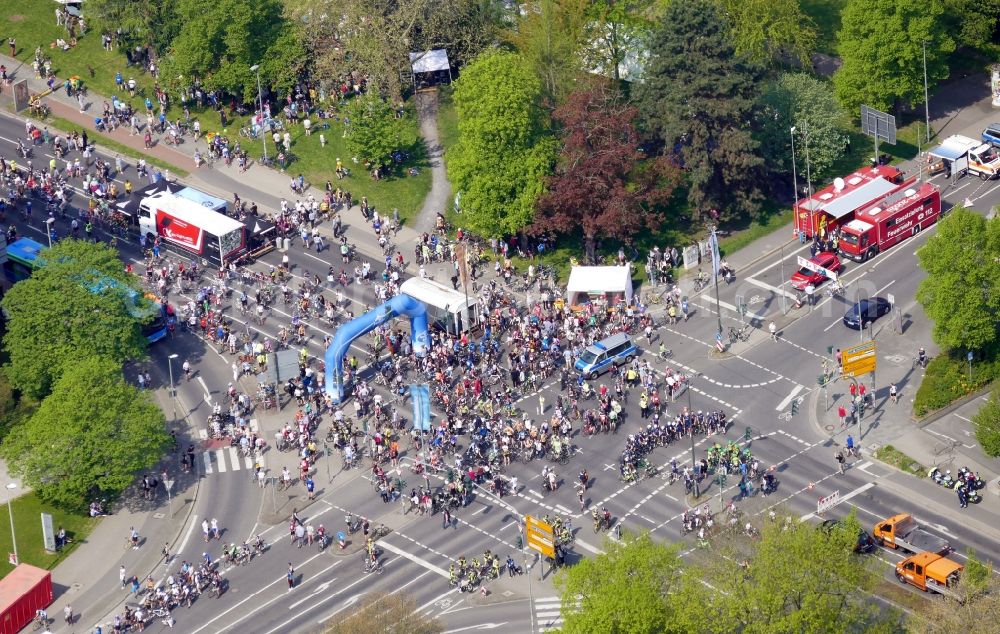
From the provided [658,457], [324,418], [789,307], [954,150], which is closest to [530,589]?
[658,457]

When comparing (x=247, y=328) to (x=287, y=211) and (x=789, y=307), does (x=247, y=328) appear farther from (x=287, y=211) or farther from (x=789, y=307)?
(x=789, y=307)

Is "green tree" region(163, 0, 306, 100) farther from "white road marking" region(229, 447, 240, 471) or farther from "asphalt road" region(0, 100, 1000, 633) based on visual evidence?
"white road marking" region(229, 447, 240, 471)

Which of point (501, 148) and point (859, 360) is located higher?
point (501, 148)

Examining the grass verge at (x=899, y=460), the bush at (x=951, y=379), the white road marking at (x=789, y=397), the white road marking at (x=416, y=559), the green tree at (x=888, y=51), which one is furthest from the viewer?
the green tree at (x=888, y=51)

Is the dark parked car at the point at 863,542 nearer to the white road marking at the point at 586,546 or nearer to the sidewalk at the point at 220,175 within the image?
the white road marking at the point at 586,546

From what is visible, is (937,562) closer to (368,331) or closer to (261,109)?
(368,331)

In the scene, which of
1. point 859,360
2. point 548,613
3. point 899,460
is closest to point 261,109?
point 859,360

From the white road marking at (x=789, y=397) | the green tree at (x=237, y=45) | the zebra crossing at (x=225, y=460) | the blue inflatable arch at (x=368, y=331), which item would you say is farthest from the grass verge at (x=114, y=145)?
the white road marking at (x=789, y=397)
